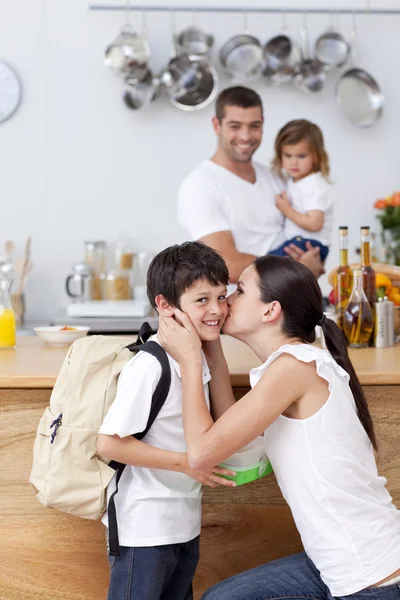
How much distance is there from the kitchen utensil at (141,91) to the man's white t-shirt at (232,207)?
102cm

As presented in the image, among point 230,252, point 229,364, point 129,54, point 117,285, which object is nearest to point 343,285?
point 230,252

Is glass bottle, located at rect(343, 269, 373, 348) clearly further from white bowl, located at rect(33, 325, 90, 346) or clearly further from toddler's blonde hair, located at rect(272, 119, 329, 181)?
toddler's blonde hair, located at rect(272, 119, 329, 181)

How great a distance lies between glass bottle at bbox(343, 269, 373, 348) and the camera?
79.0 inches

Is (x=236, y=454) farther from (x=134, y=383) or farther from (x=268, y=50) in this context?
(x=268, y=50)

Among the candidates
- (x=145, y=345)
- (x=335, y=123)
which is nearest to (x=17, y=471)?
(x=145, y=345)

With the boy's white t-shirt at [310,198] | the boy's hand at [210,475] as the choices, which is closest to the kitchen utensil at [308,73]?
the boy's white t-shirt at [310,198]

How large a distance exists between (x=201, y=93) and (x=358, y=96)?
698 millimetres

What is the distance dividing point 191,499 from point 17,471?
410 millimetres

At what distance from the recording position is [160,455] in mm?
1360

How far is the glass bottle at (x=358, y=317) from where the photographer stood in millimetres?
2006

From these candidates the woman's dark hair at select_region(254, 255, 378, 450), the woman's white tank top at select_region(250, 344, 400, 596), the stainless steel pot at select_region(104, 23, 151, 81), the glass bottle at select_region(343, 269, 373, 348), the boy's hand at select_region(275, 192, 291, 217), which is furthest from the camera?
the stainless steel pot at select_region(104, 23, 151, 81)

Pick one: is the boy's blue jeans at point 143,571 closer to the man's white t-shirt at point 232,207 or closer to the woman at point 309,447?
the woman at point 309,447

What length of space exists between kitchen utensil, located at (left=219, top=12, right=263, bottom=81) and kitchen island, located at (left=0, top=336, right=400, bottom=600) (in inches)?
86.0

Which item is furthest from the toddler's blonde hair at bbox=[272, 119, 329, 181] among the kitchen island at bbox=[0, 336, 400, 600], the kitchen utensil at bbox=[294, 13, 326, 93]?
the kitchen island at bbox=[0, 336, 400, 600]
